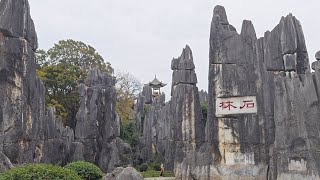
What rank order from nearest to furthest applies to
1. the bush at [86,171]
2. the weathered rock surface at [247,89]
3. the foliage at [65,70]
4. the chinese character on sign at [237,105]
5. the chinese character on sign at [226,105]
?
1. the weathered rock surface at [247,89]
2. the chinese character on sign at [237,105]
3. the chinese character on sign at [226,105]
4. the bush at [86,171]
5. the foliage at [65,70]

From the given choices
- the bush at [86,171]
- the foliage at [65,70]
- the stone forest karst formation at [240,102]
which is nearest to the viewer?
the stone forest karst formation at [240,102]

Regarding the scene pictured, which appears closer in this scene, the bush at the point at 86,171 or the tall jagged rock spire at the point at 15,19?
the tall jagged rock spire at the point at 15,19

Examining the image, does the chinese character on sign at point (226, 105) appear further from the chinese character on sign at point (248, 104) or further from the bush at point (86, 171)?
the bush at point (86, 171)

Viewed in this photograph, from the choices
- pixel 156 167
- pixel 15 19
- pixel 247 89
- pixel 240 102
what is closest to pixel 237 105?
pixel 240 102

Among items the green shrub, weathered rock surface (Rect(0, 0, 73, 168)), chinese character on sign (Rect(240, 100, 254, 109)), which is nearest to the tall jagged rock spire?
weathered rock surface (Rect(0, 0, 73, 168))

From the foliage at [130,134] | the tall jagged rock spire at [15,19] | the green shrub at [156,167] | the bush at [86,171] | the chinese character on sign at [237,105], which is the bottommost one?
the green shrub at [156,167]

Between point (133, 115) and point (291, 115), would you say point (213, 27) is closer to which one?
point (291, 115)

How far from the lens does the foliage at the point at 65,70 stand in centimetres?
2972

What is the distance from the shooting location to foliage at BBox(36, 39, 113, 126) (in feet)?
97.5

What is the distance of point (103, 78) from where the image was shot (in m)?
25.2

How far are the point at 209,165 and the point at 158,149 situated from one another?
18327mm

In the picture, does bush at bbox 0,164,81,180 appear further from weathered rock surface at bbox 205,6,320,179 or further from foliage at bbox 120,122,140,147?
foliage at bbox 120,122,140,147

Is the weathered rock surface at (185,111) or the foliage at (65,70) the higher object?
the foliage at (65,70)

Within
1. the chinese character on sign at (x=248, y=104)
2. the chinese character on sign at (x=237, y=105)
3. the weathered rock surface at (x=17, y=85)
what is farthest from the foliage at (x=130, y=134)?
the chinese character on sign at (x=248, y=104)
